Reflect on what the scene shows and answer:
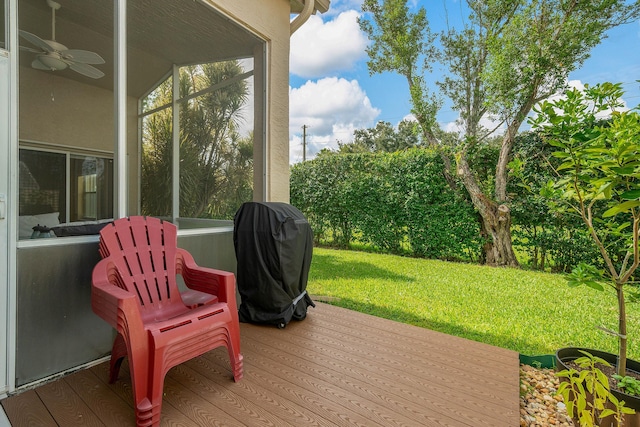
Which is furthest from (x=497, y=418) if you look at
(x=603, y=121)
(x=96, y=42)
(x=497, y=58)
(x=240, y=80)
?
(x=497, y=58)

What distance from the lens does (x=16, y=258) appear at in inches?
73.2

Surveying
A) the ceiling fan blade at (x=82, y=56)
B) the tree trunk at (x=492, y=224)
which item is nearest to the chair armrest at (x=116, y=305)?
the ceiling fan blade at (x=82, y=56)

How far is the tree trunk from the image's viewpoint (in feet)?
20.3

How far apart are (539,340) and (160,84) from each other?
6.56 m

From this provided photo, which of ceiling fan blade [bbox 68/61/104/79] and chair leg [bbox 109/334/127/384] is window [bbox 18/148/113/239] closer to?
ceiling fan blade [bbox 68/61/104/79]

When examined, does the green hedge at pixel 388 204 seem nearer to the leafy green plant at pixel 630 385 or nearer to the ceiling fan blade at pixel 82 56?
the leafy green plant at pixel 630 385

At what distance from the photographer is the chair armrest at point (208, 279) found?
2.08 meters

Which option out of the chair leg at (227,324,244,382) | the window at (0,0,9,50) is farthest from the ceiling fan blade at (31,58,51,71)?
the chair leg at (227,324,244,382)

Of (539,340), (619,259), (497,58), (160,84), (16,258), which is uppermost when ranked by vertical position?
(497,58)

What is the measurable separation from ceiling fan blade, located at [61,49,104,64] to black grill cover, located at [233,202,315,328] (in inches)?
125

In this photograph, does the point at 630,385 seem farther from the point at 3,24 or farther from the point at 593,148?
the point at 3,24

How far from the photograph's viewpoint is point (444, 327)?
3314 mm

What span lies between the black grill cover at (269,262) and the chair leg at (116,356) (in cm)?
116

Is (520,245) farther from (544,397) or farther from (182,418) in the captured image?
(182,418)
